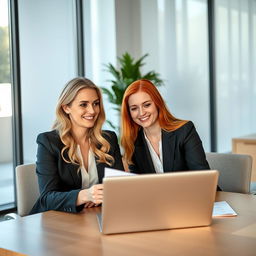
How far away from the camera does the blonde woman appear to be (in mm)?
2541

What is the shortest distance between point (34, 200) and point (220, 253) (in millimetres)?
1346

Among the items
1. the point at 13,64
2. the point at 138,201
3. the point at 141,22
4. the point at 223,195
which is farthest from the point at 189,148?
the point at 141,22

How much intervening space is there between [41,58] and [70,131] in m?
2.69

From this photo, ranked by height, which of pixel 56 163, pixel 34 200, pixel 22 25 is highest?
pixel 22 25

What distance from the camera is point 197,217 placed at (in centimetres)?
198

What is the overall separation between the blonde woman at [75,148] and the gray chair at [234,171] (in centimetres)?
61

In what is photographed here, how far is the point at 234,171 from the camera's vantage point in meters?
2.91

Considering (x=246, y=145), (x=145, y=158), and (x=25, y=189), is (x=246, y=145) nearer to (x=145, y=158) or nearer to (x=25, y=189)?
(x=145, y=158)

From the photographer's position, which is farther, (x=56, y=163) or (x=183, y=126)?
(x=183, y=126)

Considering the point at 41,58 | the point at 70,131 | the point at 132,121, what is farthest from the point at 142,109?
the point at 41,58

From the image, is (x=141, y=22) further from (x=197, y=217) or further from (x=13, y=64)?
(x=197, y=217)

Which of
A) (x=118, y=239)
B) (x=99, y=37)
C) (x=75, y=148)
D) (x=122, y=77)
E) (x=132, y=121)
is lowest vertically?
(x=118, y=239)

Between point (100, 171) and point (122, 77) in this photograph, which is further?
point (122, 77)

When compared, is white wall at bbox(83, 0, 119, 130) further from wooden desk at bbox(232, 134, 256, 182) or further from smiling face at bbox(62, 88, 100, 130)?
smiling face at bbox(62, 88, 100, 130)
